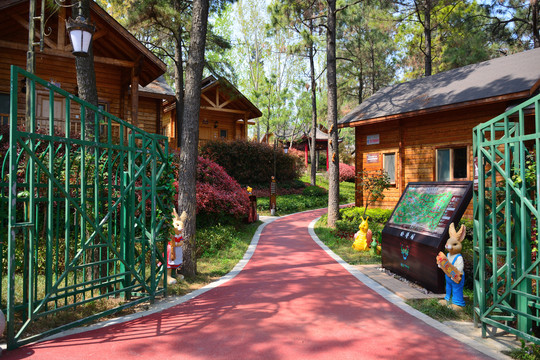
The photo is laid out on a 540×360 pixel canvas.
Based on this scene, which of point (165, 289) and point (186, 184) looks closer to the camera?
point (165, 289)

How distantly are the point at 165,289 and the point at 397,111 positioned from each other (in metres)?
11.4

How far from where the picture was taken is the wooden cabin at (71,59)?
12706mm

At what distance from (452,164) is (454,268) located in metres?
8.69

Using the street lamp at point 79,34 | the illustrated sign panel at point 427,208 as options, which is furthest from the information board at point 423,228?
the street lamp at point 79,34

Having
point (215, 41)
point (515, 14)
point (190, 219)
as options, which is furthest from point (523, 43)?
point (190, 219)

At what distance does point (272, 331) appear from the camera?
14.9 feet

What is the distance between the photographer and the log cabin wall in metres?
12.4

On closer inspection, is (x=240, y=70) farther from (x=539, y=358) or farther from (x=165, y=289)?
(x=539, y=358)

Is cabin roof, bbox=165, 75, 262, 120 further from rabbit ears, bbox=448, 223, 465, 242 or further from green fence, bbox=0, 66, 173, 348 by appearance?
rabbit ears, bbox=448, 223, 465, 242

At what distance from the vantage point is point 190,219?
24.3 ft

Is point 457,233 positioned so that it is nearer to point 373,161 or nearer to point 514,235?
point 514,235

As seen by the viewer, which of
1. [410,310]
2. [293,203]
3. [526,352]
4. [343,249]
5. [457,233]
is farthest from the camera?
[293,203]

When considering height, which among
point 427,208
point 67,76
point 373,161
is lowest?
point 427,208

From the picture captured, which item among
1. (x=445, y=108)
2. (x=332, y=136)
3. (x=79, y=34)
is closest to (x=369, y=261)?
(x=332, y=136)
